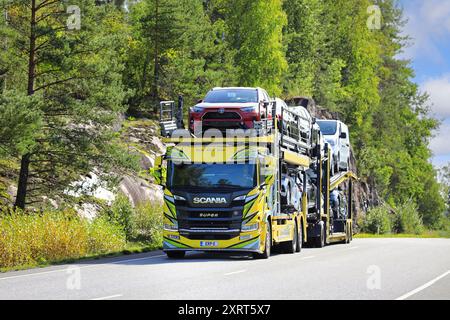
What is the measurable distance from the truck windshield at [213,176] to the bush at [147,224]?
26.4 feet

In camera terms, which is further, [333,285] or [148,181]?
[148,181]

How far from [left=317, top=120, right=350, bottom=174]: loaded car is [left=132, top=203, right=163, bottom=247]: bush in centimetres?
762

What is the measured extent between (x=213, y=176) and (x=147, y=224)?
380 inches

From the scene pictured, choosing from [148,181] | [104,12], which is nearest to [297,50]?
[148,181]

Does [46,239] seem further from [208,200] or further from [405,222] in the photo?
[405,222]

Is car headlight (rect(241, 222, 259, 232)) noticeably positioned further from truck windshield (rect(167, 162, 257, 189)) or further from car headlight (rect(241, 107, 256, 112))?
car headlight (rect(241, 107, 256, 112))

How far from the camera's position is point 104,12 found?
29.0m

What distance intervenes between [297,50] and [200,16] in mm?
17831

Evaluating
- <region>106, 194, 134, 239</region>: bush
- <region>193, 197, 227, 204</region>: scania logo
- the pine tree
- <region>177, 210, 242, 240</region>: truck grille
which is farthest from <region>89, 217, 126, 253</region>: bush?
<region>193, 197, 227, 204</region>: scania logo

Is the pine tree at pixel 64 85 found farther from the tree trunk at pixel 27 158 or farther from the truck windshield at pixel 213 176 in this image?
the truck windshield at pixel 213 176

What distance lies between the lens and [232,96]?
79.6 feet

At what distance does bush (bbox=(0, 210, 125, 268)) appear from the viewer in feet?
69.8
